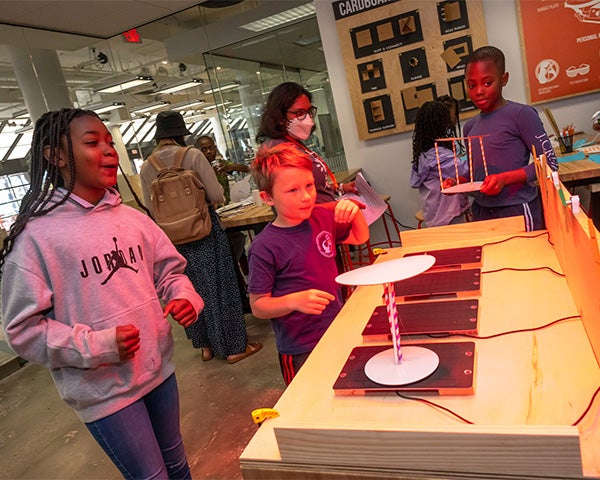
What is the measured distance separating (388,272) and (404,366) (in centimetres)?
21

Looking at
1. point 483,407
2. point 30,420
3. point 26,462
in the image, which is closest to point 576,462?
point 483,407

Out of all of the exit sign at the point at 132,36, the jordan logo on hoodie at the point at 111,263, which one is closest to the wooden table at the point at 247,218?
the jordan logo on hoodie at the point at 111,263

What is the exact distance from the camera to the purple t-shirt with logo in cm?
146

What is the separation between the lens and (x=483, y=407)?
0.81 meters

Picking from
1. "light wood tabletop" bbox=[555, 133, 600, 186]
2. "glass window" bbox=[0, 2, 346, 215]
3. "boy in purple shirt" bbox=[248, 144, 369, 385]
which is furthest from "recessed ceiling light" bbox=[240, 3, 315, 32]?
"boy in purple shirt" bbox=[248, 144, 369, 385]

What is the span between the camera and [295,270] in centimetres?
148

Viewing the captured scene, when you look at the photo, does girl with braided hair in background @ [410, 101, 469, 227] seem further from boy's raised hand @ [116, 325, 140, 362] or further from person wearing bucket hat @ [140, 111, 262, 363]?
boy's raised hand @ [116, 325, 140, 362]

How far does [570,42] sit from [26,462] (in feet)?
15.5

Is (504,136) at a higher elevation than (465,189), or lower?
higher

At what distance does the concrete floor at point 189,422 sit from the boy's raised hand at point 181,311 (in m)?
1.03

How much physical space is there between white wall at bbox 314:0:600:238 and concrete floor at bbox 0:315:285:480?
6.26ft

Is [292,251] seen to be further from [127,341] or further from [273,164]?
[127,341]

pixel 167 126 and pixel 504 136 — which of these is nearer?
pixel 504 136

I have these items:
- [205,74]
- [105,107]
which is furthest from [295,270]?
[105,107]
